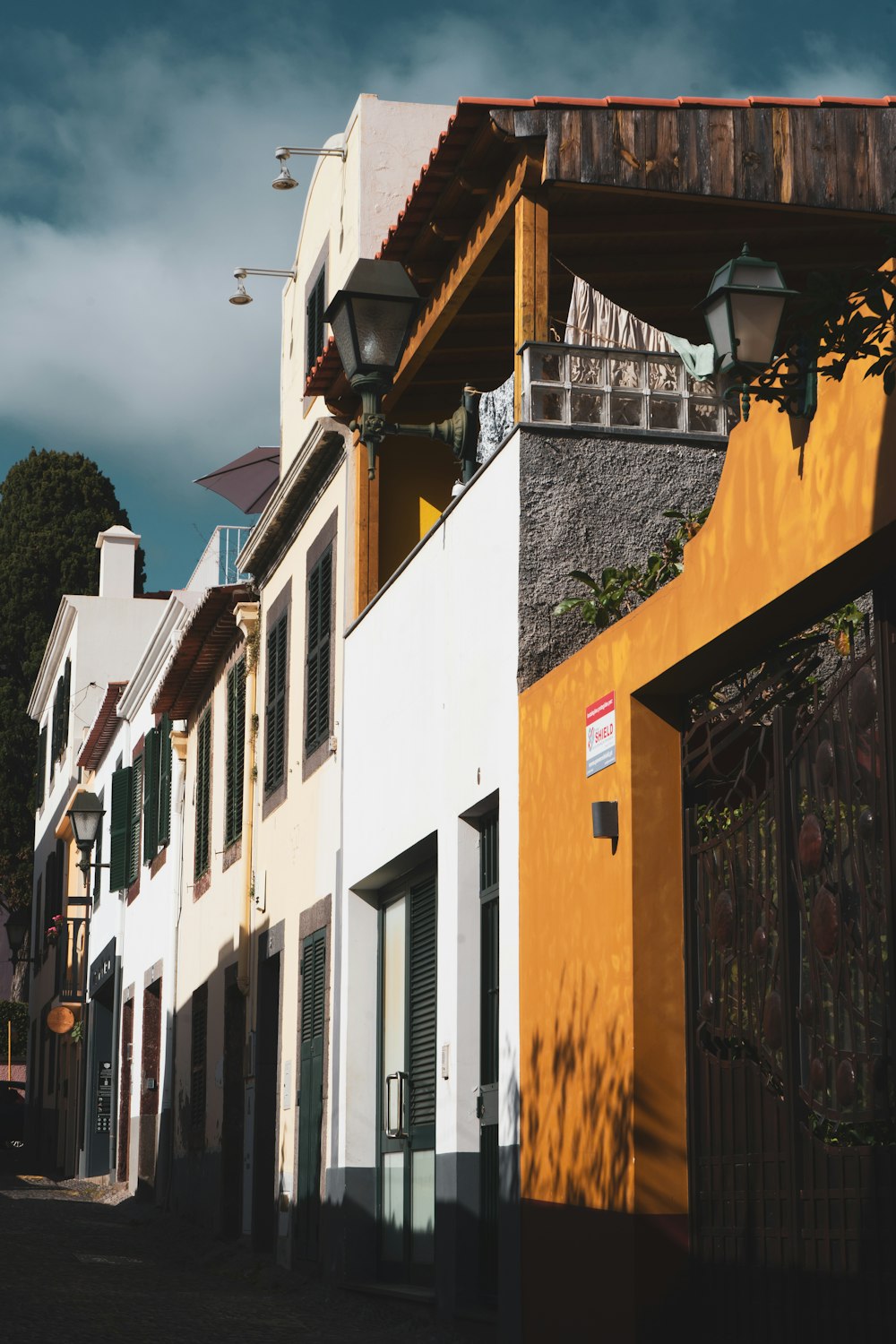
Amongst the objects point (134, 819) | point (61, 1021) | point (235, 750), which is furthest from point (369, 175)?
point (61, 1021)

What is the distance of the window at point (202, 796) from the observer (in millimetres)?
19672

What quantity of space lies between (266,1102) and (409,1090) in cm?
460

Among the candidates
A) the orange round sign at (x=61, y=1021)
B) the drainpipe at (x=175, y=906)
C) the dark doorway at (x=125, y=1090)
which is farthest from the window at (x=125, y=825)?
the drainpipe at (x=175, y=906)

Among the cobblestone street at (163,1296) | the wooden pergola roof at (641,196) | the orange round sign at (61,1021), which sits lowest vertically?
the cobblestone street at (163,1296)

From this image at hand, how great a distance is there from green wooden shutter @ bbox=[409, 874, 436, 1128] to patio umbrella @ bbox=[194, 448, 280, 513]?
414 inches

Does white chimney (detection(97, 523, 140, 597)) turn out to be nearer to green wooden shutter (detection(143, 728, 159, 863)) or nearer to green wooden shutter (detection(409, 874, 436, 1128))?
green wooden shutter (detection(143, 728, 159, 863))

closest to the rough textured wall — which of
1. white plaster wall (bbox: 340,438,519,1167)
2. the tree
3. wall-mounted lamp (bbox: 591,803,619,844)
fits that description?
white plaster wall (bbox: 340,438,519,1167)

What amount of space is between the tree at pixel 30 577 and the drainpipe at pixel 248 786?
22.3 m

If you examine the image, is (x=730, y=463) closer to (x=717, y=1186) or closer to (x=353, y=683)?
(x=717, y=1186)

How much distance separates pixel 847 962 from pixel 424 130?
32.5ft

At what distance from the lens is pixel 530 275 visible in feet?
32.6

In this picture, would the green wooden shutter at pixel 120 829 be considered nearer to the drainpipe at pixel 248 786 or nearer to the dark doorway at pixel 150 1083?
the dark doorway at pixel 150 1083

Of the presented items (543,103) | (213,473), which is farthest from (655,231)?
(213,473)

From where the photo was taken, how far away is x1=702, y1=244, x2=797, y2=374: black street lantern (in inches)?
279
